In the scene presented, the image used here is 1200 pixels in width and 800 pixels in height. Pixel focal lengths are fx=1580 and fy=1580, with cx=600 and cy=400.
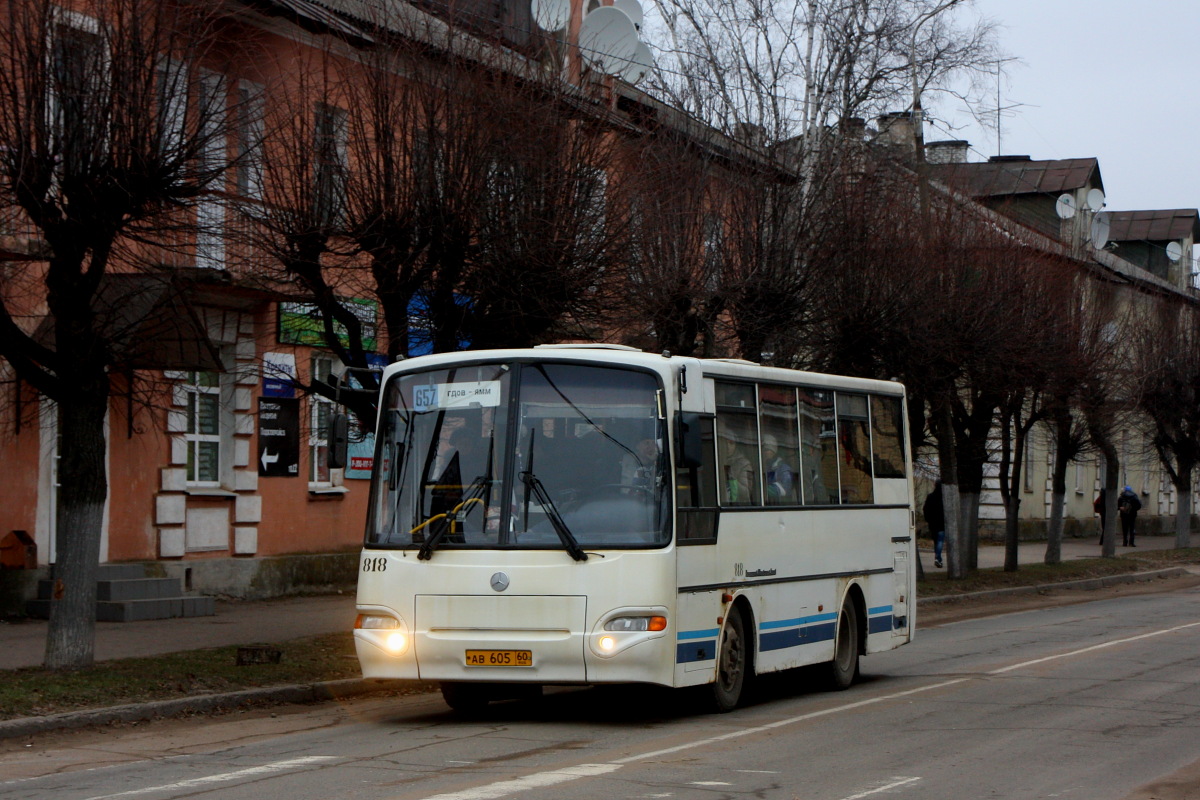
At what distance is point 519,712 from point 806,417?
3759 mm

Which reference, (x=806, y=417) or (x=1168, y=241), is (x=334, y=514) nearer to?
(x=806, y=417)

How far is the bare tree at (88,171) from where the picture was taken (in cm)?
1238

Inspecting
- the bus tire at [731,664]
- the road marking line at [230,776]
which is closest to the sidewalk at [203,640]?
the road marking line at [230,776]

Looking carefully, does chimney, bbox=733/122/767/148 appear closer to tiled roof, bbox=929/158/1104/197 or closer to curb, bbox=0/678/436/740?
curb, bbox=0/678/436/740

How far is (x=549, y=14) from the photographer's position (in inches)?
740

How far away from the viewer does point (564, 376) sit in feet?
39.9

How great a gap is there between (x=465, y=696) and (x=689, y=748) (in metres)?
2.90

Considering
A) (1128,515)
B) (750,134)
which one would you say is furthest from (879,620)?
(1128,515)

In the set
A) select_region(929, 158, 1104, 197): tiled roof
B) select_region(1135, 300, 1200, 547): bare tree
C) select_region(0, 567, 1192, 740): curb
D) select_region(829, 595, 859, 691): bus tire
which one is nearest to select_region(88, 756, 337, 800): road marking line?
select_region(0, 567, 1192, 740): curb

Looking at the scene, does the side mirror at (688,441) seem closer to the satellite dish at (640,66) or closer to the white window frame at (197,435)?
the satellite dish at (640,66)

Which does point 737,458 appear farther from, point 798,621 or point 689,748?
point 689,748

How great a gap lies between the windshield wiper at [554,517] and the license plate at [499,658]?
0.79 meters

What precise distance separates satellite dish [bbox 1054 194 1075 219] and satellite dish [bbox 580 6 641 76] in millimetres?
29077

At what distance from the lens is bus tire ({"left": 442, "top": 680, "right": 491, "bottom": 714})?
42.2 ft
